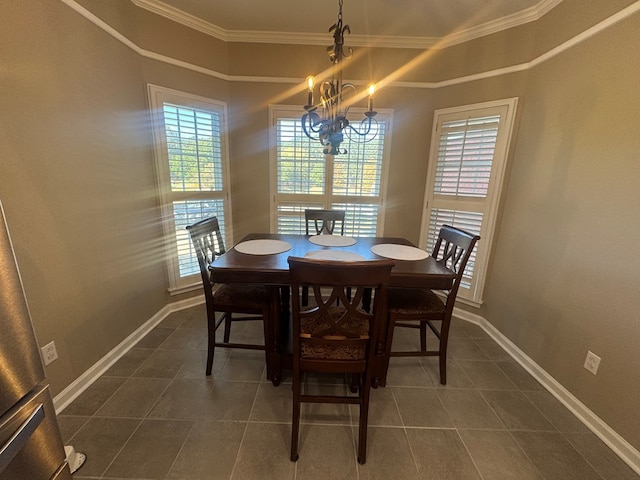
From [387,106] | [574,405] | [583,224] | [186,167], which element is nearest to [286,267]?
[186,167]

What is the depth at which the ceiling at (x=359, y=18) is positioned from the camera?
2.10 meters

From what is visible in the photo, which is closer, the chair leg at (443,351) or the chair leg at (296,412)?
the chair leg at (296,412)

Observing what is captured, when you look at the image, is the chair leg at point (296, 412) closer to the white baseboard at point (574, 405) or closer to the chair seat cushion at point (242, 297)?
the chair seat cushion at point (242, 297)

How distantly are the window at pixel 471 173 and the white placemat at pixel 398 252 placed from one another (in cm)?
88

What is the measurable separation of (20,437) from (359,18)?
10.3 feet

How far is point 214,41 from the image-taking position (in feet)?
8.50

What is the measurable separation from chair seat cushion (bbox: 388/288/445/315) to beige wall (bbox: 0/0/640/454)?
82 cm

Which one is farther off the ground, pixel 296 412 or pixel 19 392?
pixel 19 392

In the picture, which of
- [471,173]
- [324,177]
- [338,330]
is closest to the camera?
[338,330]

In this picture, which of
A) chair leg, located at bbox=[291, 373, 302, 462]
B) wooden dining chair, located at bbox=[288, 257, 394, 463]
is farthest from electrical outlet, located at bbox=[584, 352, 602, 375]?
chair leg, located at bbox=[291, 373, 302, 462]

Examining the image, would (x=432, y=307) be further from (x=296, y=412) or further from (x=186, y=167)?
(x=186, y=167)

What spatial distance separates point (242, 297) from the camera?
1.85 meters

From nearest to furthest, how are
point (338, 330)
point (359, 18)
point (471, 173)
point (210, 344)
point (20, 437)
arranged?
point (20, 437) < point (338, 330) < point (210, 344) < point (359, 18) < point (471, 173)

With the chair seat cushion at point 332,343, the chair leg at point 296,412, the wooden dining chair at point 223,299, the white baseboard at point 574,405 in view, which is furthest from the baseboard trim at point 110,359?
the white baseboard at point 574,405
